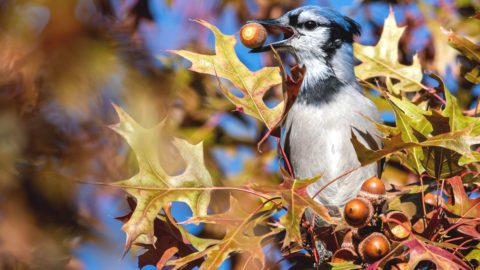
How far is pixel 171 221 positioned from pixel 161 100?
3.79 feet

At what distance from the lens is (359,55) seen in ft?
10.9

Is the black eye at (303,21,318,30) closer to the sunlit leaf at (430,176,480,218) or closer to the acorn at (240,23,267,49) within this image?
the acorn at (240,23,267,49)

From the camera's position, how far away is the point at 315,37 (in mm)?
3873

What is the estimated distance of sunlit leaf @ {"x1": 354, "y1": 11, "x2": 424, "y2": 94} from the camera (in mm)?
3047

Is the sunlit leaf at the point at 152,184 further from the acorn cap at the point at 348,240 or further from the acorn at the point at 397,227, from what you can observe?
the acorn at the point at 397,227

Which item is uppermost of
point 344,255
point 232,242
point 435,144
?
point 435,144

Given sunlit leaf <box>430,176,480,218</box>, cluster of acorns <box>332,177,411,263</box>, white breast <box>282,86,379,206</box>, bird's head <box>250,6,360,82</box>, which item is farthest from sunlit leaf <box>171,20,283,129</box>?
bird's head <box>250,6,360,82</box>

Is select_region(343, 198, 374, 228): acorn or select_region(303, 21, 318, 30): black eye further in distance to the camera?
select_region(303, 21, 318, 30): black eye

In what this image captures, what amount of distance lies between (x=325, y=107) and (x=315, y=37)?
0.47 m

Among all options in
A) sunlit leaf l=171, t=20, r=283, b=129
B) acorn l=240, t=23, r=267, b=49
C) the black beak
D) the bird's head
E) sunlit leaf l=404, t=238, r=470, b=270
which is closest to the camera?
sunlit leaf l=404, t=238, r=470, b=270

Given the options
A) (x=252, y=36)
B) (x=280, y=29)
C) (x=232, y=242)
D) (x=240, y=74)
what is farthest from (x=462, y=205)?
(x=280, y=29)

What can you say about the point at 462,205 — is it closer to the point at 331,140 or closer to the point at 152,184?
the point at 152,184

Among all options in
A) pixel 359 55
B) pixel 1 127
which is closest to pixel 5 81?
pixel 1 127

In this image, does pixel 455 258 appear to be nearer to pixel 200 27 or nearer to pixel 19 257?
pixel 19 257
